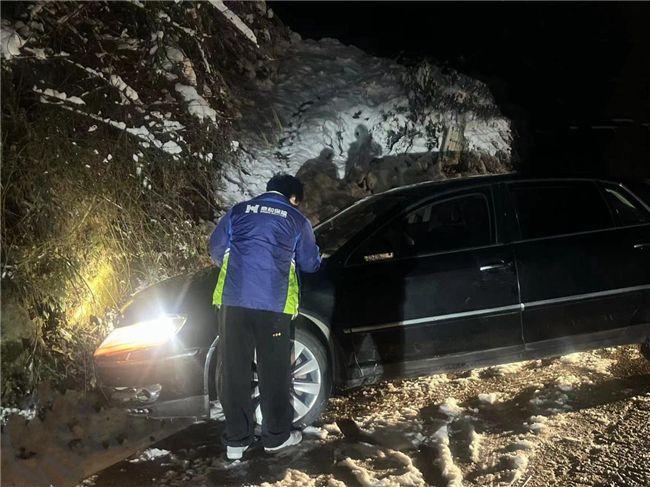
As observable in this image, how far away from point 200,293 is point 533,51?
10323 mm

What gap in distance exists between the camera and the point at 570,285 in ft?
13.9

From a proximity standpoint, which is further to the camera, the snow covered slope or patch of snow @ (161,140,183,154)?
the snow covered slope

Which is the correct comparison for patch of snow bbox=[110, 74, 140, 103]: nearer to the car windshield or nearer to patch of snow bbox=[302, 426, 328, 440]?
the car windshield

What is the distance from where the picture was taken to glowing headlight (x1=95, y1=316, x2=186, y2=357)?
147 inches

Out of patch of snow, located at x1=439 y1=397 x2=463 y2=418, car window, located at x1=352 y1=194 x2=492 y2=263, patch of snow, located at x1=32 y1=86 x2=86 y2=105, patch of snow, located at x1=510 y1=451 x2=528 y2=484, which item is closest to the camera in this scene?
patch of snow, located at x1=510 y1=451 x2=528 y2=484

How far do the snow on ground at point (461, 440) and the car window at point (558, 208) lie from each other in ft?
3.70

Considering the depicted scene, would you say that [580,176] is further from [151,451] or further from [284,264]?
[151,451]

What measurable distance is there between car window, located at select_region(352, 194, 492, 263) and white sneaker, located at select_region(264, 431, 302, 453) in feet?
3.92

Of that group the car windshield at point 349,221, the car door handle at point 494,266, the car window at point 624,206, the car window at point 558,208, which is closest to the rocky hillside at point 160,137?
the car windshield at point 349,221

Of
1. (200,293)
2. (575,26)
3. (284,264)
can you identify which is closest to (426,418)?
(284,264)

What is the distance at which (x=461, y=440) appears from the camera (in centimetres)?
361

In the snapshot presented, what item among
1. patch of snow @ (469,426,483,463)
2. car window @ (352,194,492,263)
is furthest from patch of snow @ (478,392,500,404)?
car window @ (352,194,492,263)

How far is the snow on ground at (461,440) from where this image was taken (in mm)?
3213

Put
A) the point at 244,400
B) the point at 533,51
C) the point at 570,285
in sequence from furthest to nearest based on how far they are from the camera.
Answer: the point at 533,51
the point at 570,285
the point at 244,400
